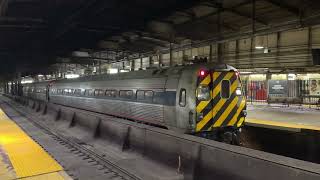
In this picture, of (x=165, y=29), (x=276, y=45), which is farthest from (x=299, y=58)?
(x=165, y=29)

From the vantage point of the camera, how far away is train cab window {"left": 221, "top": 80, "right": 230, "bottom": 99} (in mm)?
10641

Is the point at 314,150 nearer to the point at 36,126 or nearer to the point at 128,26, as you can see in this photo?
the point at 128,26

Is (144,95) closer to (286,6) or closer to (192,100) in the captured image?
(192,100)

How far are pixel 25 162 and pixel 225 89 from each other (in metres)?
6.01

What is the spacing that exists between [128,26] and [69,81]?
35.6ft

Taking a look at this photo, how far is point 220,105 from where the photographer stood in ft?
34.5

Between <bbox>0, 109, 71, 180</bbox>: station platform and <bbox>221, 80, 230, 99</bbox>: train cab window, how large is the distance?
526cm

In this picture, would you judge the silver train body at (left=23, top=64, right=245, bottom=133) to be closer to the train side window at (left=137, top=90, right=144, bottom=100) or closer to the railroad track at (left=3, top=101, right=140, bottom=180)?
the train side window at (left=137, top=90, right=144, bottom=100)

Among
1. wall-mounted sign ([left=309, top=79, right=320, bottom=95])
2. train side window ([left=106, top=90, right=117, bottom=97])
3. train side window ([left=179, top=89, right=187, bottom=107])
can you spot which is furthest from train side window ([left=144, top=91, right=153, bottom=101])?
wall-mounted sign ([left=309, top=79, right=320, bottom=95])

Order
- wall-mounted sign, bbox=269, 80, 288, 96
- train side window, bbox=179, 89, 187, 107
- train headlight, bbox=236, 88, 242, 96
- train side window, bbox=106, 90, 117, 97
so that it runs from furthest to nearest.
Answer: wall-mounted sign, bbox=269, 80, 288, 96
train side window, bbox=106, 90, 117, 97
train headlight, bbox=236, 88, 242, 96
train side window, bbox=179, 89, 187, 107

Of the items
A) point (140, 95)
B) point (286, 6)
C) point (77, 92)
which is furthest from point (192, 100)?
point (77, 92)

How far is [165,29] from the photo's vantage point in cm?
1669

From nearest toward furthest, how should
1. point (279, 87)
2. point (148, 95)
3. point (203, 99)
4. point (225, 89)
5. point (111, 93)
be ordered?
point (203, 99) → point (225, 89) → point (148, 95) → point (111, 93) → point (279, 87)

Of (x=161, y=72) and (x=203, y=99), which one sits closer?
(x=203, y=99)
